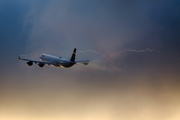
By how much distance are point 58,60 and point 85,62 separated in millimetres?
14685

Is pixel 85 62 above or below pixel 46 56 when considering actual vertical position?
below

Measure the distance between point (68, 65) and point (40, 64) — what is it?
53.1 feet

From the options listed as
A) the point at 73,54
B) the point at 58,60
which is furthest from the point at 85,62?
the point at 58,60

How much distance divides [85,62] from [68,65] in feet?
26.7

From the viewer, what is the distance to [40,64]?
7706 centimetres

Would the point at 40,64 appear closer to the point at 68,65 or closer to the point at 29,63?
the point at 29,63

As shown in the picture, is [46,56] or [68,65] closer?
[68,65]

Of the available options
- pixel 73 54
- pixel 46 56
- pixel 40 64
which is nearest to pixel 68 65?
pixel 73 54

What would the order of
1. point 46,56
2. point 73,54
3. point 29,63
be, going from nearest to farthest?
point 73,54
point 29,63
point 46,56

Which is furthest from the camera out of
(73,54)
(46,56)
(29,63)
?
(46,56)

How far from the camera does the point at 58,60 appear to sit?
76.4 metres

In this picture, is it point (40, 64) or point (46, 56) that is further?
point (46, 56)

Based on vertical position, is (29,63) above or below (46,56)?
below

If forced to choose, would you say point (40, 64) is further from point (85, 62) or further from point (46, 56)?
point (85, 62)
